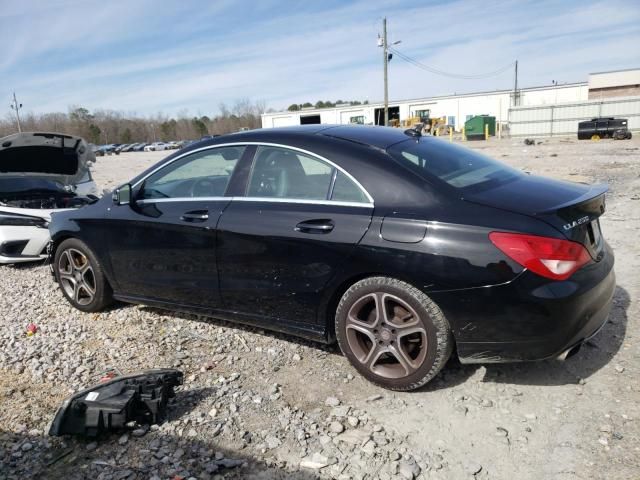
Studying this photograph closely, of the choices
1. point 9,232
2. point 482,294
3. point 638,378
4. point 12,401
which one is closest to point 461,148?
point 482,294

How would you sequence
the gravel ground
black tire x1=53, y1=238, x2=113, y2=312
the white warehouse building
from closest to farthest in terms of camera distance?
the gravel ground < black tire x1=53, y1=238, x2=113, y2=312 < the white warehouse building

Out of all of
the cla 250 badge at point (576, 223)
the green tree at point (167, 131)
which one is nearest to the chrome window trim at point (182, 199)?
the cla 250 badge at point (576, 223)

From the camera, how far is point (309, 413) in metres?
3.04

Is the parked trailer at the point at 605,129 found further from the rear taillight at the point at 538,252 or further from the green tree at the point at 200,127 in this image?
the green tree at the point at 200,127

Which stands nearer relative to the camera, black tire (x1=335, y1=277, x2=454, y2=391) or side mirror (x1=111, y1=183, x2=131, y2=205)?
black tire (x1=335, y1=277, x2=454, y2=391)

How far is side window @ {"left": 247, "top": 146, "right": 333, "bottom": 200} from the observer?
339 centimetres

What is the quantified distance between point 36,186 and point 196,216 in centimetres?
470

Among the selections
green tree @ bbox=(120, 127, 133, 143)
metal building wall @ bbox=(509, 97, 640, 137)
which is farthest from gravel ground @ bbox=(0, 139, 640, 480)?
green tree @ bbox=(120, 127, 133, 143)

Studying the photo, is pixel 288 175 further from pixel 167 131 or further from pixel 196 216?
pixel 167 131

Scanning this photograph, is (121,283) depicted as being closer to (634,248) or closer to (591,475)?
(591,475)

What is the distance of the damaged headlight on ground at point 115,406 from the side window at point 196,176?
4.79 ft

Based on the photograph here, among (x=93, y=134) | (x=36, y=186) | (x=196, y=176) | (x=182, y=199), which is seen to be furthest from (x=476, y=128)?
(x=93, y=134)

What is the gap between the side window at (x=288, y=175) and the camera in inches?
134

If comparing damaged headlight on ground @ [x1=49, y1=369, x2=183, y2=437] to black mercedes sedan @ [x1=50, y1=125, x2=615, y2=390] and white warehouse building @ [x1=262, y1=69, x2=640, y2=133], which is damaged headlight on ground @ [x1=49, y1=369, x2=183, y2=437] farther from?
white warehouse building @ [x1=262, y1=69, x2=640, y2=133]
